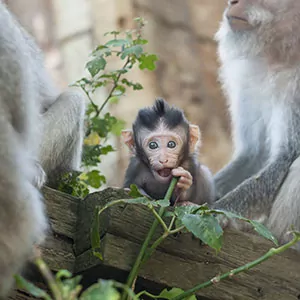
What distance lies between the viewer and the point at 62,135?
152 inches

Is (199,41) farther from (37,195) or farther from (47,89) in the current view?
(37,195)

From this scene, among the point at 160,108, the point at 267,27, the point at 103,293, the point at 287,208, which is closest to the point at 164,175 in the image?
the point at 160,108

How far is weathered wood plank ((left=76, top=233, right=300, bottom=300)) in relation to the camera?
304 cm

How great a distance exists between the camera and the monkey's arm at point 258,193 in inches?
177

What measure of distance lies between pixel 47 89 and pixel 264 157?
1811 mm

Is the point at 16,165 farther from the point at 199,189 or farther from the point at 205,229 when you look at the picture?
the point at 199,189

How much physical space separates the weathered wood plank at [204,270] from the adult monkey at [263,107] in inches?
31.0

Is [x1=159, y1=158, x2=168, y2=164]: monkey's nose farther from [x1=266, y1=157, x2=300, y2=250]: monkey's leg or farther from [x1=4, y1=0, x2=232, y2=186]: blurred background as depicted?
[x1=4, y1=0, x2=232, y2=186]: blurred background

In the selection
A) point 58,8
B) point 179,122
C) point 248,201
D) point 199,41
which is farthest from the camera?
point 58,8

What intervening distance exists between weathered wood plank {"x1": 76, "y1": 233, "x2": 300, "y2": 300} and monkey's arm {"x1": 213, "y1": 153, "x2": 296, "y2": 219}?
997 mm

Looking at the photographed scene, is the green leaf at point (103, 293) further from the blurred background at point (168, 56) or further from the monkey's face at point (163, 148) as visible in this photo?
the blurred background at point (168, 56)

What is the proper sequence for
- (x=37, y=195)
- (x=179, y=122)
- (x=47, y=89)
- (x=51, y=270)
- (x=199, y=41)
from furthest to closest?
(x=199, y=41), (x=47, y=89), (x=179, y=122), (x=51, y=270), (x=37, y=195)

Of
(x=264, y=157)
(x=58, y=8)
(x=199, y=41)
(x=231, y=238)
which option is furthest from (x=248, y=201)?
(x=58, y=8)

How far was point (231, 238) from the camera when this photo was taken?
3.37 m
